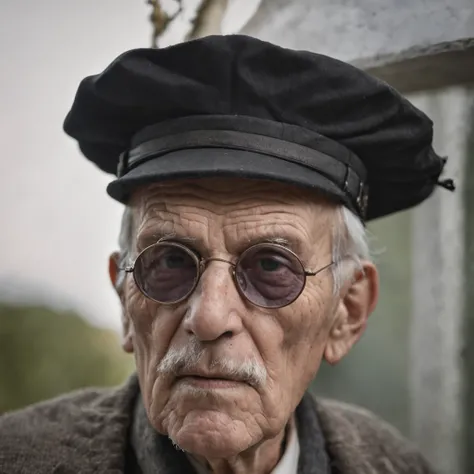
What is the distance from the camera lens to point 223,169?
1208 millimetres

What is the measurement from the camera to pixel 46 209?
6.41 feet

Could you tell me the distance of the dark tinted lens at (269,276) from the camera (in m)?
1.25

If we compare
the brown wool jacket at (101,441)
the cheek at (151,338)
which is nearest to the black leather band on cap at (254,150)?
the cheek at (151,338)

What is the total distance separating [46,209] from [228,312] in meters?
0.96

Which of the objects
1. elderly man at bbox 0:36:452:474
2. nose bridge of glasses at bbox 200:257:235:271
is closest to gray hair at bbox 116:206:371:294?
elderly man at bbox 0:36:452:474

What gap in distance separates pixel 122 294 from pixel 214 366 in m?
0.34

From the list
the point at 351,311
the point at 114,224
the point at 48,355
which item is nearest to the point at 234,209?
the point at 351,311

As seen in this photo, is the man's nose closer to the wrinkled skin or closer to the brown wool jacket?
the wrinkled skin

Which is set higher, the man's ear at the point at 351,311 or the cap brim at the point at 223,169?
the cap brim at the point at 223,169

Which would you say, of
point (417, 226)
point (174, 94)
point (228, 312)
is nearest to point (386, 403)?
point (417, 226)

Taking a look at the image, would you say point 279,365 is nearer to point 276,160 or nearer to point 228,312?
point 228,312

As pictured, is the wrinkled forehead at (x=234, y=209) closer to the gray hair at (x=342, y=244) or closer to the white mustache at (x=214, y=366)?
the gray hair at (x=342, y=244)

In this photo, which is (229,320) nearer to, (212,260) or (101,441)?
(212,260)

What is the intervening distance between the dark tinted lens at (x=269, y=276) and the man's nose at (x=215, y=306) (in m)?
0.03
